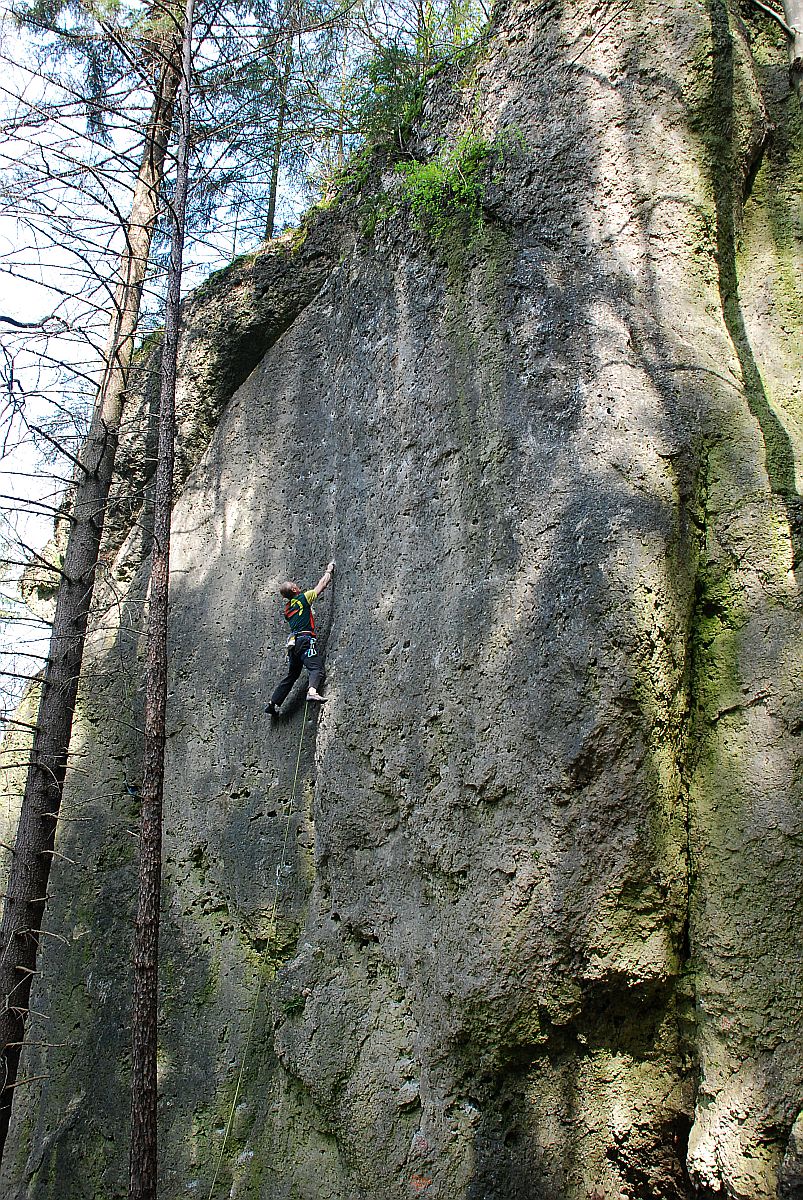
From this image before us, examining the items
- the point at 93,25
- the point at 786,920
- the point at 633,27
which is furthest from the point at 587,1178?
the point at 93,25

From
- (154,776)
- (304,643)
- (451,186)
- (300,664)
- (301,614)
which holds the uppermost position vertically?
(451,186)

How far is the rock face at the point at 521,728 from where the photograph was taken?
5223 millimetres

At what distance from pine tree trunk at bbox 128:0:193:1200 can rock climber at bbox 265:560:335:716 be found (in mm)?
1045

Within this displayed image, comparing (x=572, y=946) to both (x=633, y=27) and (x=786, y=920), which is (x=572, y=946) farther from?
(x=633, y=27)

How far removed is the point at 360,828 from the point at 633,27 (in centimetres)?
644

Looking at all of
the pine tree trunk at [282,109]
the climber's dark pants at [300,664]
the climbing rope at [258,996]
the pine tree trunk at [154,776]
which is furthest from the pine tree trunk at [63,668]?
the climber's dark pants at [300,664]

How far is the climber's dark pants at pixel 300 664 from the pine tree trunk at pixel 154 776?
102cm

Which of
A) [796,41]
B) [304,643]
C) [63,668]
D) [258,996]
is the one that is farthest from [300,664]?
[796,41]

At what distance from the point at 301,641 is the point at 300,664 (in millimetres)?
242

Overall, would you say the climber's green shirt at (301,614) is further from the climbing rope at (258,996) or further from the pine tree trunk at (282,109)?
the pine tree trunk at (282,109)

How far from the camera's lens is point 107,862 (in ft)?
30.7

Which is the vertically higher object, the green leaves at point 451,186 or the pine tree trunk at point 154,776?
the green leaves at point 451,186

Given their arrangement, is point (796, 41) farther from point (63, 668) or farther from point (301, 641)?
point (63, 668)

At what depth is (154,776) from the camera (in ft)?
24.9
